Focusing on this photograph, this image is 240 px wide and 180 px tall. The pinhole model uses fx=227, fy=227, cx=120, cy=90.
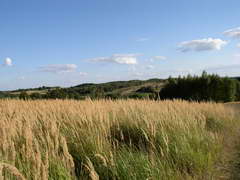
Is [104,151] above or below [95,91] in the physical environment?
below

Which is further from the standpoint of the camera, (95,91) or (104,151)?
(95,91)

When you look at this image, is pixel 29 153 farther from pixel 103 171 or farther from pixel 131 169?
pixel 131 169

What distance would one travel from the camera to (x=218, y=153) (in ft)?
12.9

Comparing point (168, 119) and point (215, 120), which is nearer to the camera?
point (168, 119)

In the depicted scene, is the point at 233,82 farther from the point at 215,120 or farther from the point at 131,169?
the point at 131,169

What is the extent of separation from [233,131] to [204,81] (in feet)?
72.4

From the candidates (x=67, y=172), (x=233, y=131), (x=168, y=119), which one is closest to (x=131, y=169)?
(x=67, y=172)

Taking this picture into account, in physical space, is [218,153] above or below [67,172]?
below

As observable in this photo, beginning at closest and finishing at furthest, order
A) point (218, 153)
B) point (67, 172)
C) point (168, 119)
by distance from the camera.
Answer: point (67, 172), point (218, 153), point (168, 119)

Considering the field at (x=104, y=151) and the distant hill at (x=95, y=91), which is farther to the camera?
the distant hill at (x=95, y=91)

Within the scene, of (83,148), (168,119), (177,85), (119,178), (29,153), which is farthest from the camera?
(177,85)

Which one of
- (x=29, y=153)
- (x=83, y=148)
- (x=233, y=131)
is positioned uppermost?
(x=29, y=153)

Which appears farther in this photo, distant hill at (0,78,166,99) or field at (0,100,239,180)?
distant hill at (0,78,166,99)

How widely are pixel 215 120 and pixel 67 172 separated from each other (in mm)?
5596
